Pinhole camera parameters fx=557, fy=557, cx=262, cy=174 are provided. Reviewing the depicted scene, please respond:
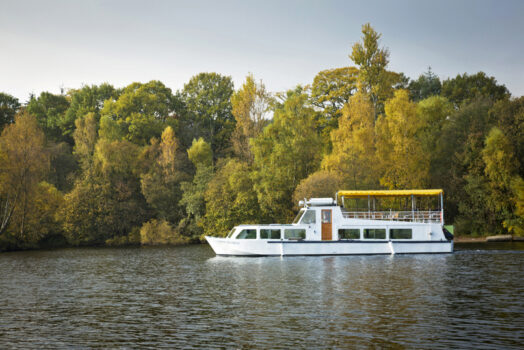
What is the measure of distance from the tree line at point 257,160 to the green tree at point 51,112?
2490 mm

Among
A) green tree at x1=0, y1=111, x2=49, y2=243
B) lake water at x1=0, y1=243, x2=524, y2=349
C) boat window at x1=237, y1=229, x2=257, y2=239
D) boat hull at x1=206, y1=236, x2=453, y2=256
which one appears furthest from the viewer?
green tree at x1=0, y1=111, x2=49, y2=243

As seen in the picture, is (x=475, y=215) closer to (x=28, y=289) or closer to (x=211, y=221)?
(x=211, y=221)

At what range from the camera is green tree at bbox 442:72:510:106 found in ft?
319

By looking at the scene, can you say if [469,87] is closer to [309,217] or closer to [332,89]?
[332,89]

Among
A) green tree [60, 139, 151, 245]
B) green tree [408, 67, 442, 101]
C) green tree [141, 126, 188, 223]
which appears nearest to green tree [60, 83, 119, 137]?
green tree [60, 139, 151, 245]

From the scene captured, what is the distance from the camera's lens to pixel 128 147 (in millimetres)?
85625

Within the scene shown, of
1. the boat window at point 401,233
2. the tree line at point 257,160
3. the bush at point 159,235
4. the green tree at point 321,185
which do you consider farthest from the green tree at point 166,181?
the boat window at point 401,233

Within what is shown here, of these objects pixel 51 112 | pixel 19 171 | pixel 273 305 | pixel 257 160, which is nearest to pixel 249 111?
pixel 257 160

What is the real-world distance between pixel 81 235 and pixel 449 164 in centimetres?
5169

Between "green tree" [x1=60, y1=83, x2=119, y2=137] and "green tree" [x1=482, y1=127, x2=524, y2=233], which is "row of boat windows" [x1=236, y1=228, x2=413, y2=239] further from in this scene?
"green tree" [x1=60, y1=83, x2=119, y2=137]

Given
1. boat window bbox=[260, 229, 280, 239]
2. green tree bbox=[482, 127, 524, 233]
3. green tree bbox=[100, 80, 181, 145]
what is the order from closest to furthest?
boat window bbox=[260, 229, 280, 239]
green tree bbox=[482, 127, 524, 233]
green tree bbox=[100, 80, 181, 145]

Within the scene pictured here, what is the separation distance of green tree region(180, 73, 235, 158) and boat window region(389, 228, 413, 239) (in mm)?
50102

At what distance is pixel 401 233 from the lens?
50688 mm

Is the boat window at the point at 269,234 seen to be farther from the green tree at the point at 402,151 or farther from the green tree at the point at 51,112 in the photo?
the green tree at the point at 51,112
